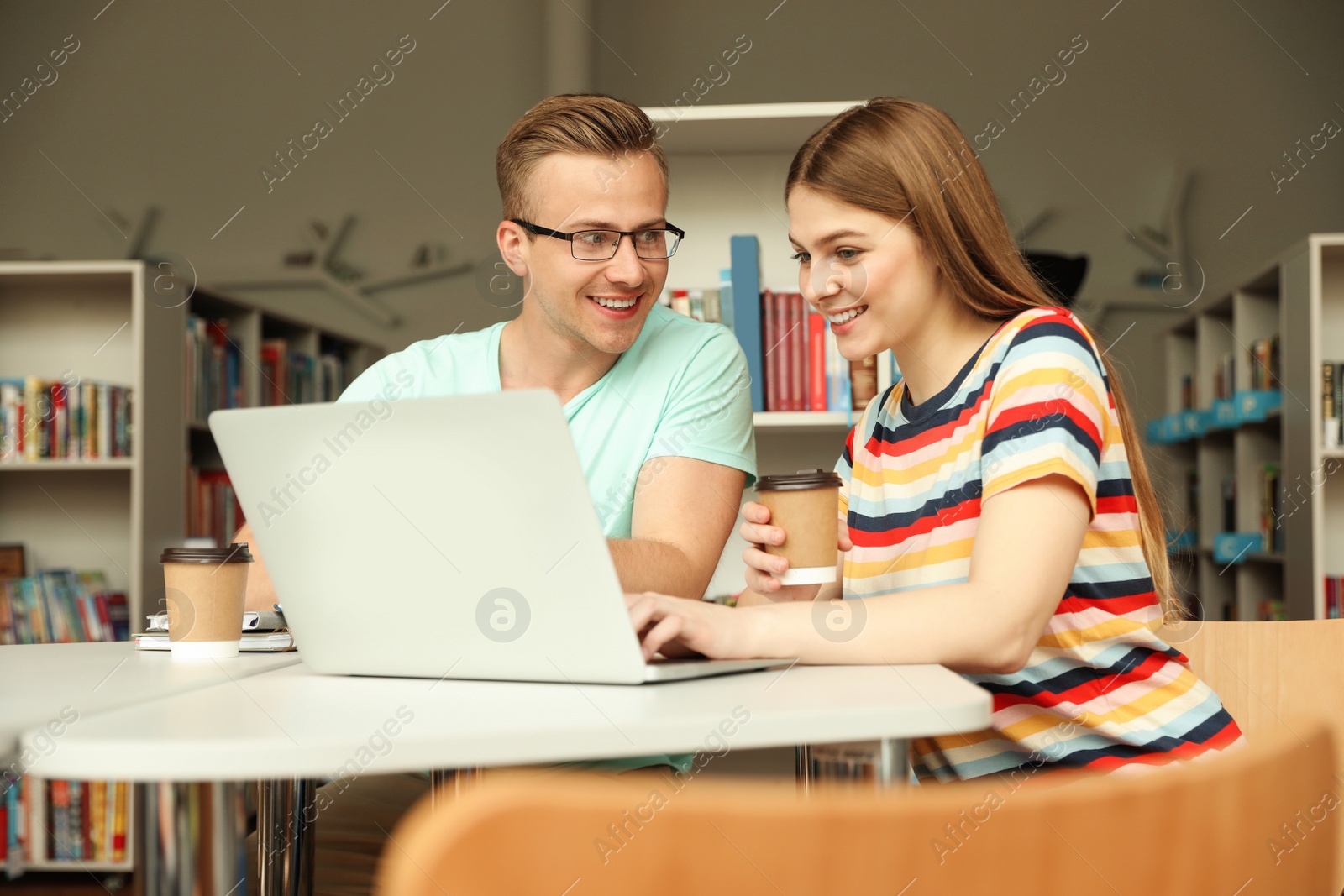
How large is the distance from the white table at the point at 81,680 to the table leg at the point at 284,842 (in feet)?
0.35

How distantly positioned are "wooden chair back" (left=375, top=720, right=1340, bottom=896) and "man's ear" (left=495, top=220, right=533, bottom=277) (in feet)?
4.80

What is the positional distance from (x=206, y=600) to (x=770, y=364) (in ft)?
5.05

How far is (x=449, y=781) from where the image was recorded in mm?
850

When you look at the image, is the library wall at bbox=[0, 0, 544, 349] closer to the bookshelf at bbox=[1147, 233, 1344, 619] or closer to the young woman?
the bookshelf at bbox=[1147, 233, 1344, 619]

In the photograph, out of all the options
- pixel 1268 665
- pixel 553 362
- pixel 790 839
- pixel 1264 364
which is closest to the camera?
pixel 790 839

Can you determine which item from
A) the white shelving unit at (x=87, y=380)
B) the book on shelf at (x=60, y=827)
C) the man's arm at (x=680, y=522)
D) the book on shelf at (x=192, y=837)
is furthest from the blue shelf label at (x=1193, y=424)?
the book on shelf at (x=192, y=837)

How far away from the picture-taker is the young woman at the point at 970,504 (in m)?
0.94

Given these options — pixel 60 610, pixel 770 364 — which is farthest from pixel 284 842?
pixel 60 610

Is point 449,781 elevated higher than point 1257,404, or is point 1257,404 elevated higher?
point 1257,404

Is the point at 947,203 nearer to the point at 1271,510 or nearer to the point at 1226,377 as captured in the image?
the point at 1271,510

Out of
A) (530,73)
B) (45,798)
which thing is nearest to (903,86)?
(530,73)

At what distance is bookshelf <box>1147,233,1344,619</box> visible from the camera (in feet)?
10.4

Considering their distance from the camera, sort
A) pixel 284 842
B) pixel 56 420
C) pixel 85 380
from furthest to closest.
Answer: pixel 85 380 < pixel 56 420 < pixel 284 842

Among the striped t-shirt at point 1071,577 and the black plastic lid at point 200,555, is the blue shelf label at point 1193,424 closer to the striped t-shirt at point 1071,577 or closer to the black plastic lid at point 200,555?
the striped t-shirt at point 1071,577
